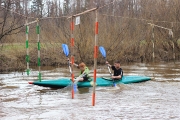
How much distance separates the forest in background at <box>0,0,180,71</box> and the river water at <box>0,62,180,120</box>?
687cm

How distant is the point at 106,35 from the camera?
71.3 ft

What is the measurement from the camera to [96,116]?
7.84 metres

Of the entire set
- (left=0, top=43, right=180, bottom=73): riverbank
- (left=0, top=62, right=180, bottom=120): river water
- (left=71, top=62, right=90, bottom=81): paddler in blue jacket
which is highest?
(left=0, top=43, right=180, bottom=73): riverbank

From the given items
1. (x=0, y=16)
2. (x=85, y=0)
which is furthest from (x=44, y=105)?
(x=85, y=0)

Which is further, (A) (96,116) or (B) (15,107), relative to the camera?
(B) (15,107)

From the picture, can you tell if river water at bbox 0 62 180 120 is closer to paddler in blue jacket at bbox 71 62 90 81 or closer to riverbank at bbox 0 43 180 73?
paddler in blue jacket at bbox 71 62 90 81

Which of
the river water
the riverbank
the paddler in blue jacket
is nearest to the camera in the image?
the river water

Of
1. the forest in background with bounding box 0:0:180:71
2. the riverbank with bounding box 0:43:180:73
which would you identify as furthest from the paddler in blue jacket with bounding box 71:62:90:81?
the riverbank with bounding box 0:43:180:73

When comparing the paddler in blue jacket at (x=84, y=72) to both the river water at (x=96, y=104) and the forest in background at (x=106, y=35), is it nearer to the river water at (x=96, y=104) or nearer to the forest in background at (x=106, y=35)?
the river water at (x=96, y=104)

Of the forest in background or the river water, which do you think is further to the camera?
the forest in background

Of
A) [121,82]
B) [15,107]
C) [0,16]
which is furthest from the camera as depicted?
[0,16]

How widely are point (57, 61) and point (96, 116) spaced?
1412cm

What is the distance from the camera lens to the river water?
7996mm

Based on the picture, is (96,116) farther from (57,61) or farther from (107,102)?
(57,61)
